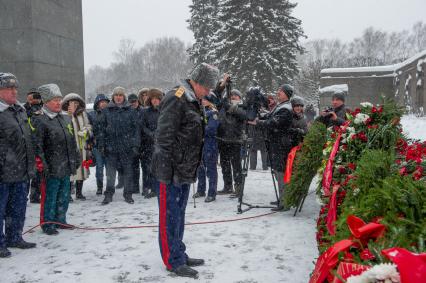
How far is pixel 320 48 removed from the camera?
93188mm

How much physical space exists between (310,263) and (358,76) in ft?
80.3

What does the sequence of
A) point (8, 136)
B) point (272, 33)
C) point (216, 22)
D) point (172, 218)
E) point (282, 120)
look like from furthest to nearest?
point (216, 22) < point (272, 33) < point (282, 120) < point (8, 136) < point (172, 218)

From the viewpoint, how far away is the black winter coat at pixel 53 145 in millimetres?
5066

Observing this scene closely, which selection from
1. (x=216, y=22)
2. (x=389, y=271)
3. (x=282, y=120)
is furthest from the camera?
(x=216, y=22)

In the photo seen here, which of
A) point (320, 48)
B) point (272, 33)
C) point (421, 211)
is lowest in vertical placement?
point (421, 211)

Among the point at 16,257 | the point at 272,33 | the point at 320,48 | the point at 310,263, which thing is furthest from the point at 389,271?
the point at 320,48

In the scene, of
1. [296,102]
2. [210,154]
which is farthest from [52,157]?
[296,102]

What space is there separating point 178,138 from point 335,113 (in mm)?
3607

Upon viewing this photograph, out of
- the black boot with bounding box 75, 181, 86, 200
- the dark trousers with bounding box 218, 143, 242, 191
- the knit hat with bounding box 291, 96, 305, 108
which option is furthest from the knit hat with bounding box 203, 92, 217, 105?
the black boot with bounding box 75, 181, 86, 200

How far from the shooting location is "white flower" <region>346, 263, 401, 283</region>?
142 centimetres

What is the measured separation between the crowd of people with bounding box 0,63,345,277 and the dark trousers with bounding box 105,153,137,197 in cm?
2

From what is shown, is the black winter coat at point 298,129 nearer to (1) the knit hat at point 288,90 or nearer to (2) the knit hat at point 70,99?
(1) the knit hat at point 288,90

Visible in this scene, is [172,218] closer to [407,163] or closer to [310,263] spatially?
[310,263]

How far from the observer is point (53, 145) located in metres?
5.16
